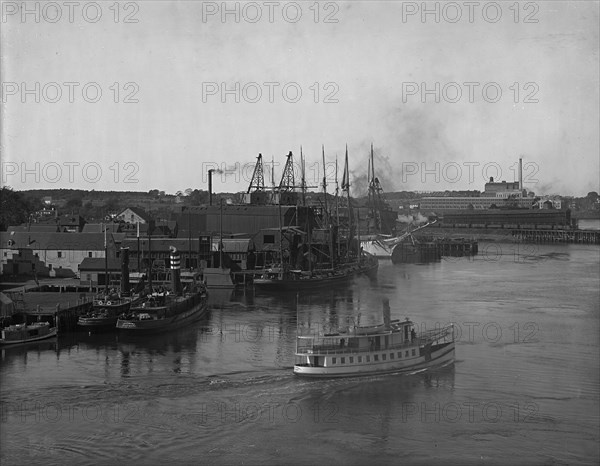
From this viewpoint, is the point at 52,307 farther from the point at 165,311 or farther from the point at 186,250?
the point at 186,250

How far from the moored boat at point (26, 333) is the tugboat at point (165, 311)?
125 centimetres

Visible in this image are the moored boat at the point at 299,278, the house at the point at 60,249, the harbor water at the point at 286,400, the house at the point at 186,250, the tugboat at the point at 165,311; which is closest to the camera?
the harbor water at the point at 286,400

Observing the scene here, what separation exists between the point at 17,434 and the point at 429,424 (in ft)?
14.9

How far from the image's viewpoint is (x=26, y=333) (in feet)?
43.4

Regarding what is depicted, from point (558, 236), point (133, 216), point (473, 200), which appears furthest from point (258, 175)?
point (473, 200)

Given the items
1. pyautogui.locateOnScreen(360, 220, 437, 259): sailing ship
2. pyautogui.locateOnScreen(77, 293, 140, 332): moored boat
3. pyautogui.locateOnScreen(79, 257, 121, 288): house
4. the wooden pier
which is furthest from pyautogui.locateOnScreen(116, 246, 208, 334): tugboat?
the wooden pier

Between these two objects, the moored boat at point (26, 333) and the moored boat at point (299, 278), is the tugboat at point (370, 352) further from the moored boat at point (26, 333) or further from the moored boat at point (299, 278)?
the moored boat at point (299, 278)

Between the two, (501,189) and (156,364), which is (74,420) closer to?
(156,364)

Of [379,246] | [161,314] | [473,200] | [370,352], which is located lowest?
[370,352]

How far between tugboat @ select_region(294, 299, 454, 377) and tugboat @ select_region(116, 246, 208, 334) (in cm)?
356

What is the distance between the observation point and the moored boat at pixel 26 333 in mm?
13000

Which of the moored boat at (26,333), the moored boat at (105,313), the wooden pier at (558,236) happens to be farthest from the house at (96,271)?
the wooden pier at (558,236)

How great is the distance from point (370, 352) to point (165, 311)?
4.89 metres

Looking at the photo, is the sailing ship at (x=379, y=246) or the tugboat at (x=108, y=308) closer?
the tugboat at (x=108, y=308)
